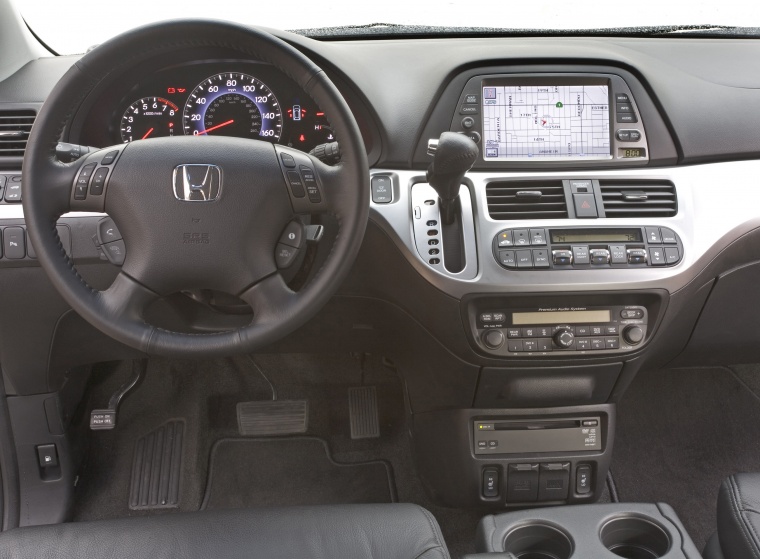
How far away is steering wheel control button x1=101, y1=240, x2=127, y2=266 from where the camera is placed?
1.27 m

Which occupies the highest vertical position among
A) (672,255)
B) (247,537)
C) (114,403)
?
(672,255)

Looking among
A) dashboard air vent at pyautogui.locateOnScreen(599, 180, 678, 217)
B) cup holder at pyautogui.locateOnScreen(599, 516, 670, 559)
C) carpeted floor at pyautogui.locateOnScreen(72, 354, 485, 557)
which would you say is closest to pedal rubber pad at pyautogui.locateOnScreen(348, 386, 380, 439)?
carpeted floor at pyautogui.locateOnScreen(72, 354, 485, 557)

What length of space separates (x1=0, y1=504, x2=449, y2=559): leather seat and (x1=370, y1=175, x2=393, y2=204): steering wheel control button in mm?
643

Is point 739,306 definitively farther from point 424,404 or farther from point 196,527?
point 196,527

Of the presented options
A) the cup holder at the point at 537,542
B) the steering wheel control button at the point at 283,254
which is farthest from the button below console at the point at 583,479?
the steering wheel control button at the point at 283,254

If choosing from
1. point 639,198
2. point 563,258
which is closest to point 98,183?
point 563,258

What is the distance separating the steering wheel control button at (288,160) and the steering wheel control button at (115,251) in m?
0.32

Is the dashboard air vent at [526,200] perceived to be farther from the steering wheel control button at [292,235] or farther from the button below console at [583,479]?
the button below console at [583,479]

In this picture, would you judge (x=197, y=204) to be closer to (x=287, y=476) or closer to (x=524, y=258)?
(x=524, y=258)

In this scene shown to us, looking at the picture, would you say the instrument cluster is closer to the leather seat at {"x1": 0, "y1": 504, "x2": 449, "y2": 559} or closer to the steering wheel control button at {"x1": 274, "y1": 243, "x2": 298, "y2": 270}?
the steering wheel control button at {"x1": 274, "y1": 243, "x2": 298, "y2": 270}

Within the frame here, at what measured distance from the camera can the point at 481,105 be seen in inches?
64.1

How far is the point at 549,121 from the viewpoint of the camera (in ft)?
5.36

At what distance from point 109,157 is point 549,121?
95 centimetres

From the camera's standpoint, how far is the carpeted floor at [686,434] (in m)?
2.13
